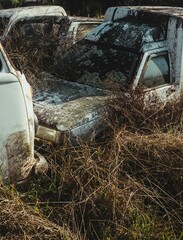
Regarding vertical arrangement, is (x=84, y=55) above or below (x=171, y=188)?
above

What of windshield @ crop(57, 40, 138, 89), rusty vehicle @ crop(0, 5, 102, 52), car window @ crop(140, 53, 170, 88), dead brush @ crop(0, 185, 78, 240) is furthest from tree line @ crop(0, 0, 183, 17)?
dead brush @ crop(0, 185, 78, 240)

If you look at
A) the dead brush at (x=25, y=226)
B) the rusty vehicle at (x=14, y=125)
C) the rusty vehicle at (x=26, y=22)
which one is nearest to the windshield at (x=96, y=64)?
the rusty vehicle at (x=26, y=22)

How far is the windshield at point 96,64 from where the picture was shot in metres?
5.38

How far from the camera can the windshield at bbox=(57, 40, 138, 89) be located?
5.38 m

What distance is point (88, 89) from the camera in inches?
209

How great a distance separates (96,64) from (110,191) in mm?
2277

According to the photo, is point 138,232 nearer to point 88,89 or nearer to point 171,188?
point 171,188

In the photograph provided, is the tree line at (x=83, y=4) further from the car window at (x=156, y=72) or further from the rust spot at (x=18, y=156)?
the rust spot at (x=18, y=156)

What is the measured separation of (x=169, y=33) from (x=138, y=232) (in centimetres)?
320

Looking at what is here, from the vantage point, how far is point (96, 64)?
557cm

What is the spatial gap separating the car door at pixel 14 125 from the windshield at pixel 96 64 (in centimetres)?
175

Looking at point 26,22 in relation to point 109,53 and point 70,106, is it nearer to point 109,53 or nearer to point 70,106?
point 109,53

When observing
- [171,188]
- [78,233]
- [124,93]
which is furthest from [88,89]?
[78,233]

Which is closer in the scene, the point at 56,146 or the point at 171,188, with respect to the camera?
the point at 171,188
